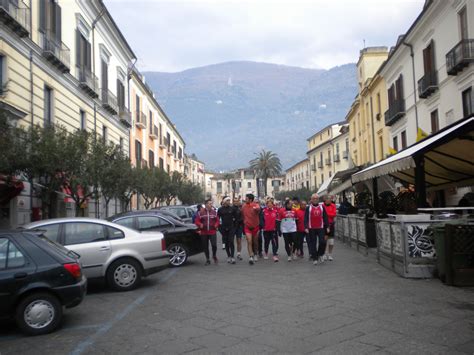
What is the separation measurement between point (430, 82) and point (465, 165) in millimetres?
10850

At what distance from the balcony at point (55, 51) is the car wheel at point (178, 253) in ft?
31.6

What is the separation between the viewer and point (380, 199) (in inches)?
698

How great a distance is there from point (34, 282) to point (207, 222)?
6.79m

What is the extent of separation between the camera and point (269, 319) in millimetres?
6602

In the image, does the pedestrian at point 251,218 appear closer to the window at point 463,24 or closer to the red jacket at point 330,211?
the red jacket at point 330,211

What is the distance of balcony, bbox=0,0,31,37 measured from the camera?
1428 cm

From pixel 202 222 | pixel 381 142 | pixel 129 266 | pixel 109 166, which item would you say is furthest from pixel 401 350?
pixel 381 142

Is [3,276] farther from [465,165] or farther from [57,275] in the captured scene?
[465,165]

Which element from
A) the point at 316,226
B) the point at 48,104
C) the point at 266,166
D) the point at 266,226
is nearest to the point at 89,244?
the point at 266,226

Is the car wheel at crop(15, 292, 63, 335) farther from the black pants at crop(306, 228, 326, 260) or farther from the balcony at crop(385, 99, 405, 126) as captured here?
the balcony at crop(385, 99, 405, 126)

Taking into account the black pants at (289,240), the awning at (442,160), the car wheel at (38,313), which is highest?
the awning at (442,160)

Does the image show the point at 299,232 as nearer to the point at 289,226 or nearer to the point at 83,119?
the point at 289,226

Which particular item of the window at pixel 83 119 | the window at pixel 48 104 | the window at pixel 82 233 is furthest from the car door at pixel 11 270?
the window at pixel 83 119

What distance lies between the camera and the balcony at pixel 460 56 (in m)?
18.8
